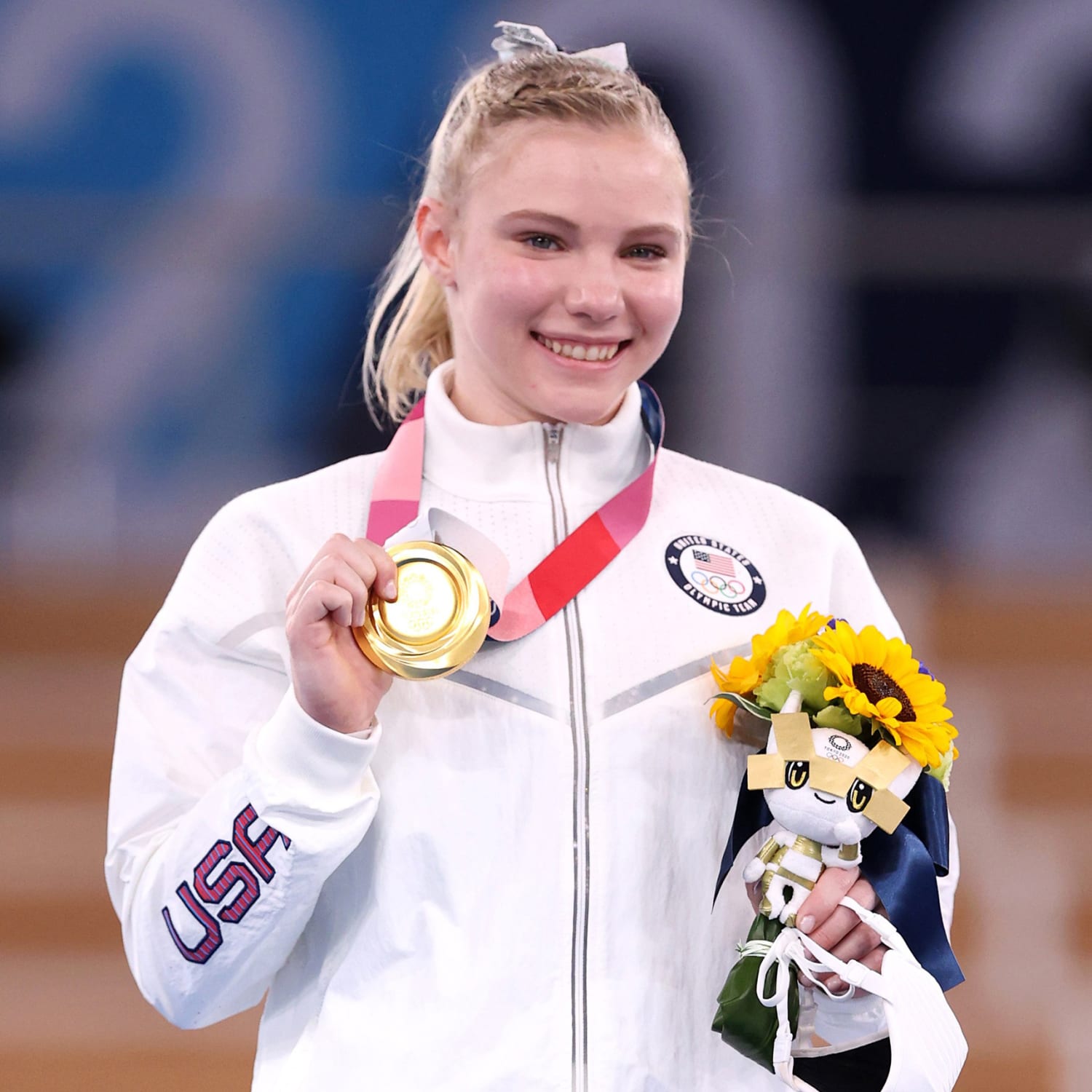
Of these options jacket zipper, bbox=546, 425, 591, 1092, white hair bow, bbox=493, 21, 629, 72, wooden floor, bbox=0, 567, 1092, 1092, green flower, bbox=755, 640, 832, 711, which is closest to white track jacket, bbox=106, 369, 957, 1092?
jacket zipper, bbox=546, 425, 591, 1092

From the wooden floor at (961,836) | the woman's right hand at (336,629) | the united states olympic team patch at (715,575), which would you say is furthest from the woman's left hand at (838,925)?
the wooden floor at (961,836)

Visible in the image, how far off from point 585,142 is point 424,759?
616 mm

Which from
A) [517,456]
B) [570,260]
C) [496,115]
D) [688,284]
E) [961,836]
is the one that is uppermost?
[496,115]

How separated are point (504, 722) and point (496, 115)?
0.62m

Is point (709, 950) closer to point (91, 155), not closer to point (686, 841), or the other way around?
point (686, 841)

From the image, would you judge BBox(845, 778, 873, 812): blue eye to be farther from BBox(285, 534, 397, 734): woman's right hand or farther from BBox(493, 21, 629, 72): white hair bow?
BBox(493, 21, 629, 72): white hair bow

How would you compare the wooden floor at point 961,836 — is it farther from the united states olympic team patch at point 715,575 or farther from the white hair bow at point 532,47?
the white hair bow at point 532,47

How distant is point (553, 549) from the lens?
1508 millimetres

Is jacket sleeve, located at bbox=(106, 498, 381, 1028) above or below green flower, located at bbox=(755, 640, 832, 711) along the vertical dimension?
below

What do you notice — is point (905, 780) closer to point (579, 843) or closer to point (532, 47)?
point (579, 843)

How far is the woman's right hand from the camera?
1.26 meters

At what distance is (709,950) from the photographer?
1.44 meters

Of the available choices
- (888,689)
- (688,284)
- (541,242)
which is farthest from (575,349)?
(688,284)

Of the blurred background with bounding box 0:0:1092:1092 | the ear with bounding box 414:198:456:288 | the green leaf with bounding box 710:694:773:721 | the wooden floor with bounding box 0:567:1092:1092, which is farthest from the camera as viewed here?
the blurred background with bounding box 0:0:1092:1092
